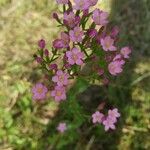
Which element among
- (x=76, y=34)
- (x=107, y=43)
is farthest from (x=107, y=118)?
(x=76, y=34)

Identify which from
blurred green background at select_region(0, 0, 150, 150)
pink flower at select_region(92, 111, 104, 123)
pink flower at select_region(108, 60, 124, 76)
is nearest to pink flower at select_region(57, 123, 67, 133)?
blurred green background at select_region(0, 0, 150, 150)

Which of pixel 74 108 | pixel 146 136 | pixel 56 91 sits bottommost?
pixel 146 136

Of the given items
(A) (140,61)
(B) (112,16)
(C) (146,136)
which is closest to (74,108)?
(C) (146,136)

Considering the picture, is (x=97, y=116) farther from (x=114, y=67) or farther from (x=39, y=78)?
(x=39, y=78)

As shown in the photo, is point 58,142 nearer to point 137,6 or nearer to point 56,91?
point 56,91

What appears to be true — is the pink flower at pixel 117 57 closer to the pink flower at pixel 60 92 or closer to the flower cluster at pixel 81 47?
the flower cluster at pixel 81 47

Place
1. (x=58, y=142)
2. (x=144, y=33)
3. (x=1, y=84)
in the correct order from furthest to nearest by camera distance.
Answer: (x=144, y=33)
(x=1, y=84)
(x=58, y=142)

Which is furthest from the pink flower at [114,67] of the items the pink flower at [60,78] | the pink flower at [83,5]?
the pink flower at [83,5]

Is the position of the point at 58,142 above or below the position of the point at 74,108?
below
